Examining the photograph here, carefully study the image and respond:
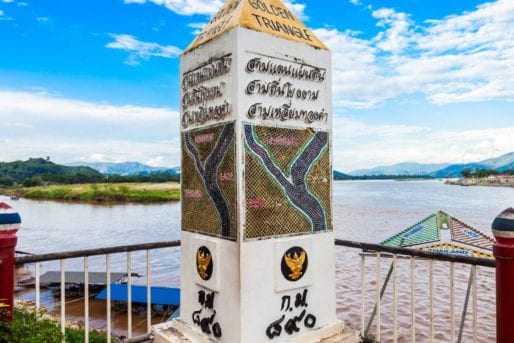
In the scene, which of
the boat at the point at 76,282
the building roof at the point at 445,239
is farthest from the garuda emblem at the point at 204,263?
the boat at the point at 76,282

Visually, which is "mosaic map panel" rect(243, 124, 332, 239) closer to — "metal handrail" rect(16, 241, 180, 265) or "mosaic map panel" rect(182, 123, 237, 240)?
"mosaic map panel" rect(182, 123, 237, 240)

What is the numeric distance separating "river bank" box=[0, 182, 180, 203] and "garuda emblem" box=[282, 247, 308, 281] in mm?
45476

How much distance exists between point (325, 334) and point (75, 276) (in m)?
13.4

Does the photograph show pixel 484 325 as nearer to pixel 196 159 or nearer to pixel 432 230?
pixel 432 230

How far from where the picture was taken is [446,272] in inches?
444

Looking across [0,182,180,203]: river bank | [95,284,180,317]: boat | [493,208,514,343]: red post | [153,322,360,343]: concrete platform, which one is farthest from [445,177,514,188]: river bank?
[493,208,514,343]: red post

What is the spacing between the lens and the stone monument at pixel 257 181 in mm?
2088

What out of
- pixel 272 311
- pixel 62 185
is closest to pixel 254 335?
pixel 272 311

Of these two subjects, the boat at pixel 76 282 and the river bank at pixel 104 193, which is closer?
the boat at pixel 76 282

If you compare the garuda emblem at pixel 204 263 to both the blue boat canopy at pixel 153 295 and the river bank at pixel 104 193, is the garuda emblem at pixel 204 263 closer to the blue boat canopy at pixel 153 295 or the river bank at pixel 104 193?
the blue boat canopy at pixel 153 295

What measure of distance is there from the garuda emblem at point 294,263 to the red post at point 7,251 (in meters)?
1.40

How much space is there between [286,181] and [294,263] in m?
0.47

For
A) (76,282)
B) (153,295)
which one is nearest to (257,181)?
(153,295)

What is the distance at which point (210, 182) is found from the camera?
2309 mm
